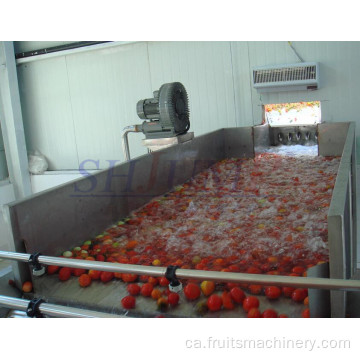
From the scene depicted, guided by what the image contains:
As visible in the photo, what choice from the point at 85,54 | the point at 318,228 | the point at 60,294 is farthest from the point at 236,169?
the point at 85,54

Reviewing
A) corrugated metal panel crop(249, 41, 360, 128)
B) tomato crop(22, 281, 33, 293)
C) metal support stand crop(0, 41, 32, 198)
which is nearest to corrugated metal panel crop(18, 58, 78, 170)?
metal support stand crop(0, 41, 32, 198)

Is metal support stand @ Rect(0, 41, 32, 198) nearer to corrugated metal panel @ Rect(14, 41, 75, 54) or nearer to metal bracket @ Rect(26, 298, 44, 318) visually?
corrugated metal panel @ Rect(14, 41, 75, 54)

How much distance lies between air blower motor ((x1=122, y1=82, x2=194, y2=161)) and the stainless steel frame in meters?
0.13

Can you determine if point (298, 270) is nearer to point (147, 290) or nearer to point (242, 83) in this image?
point (147, 290)

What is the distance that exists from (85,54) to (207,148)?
2.97 m

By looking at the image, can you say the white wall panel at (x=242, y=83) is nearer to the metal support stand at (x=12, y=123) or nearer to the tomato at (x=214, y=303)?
the metal support stand at (x=12, y=123)

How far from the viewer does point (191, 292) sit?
4.35ft

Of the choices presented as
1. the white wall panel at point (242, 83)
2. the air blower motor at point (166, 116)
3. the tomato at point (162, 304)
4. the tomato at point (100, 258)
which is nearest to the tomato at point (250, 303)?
the tomato at point (162, 304)

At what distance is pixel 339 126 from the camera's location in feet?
11.9

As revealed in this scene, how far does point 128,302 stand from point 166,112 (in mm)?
1918

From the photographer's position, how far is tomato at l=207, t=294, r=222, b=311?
1.27m

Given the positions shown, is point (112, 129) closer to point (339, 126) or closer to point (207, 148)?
point (207, 148)

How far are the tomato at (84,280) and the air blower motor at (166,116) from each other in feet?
5.74

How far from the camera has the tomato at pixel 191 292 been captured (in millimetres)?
1327
